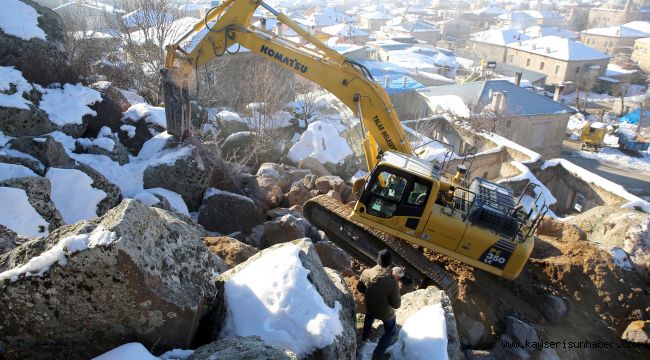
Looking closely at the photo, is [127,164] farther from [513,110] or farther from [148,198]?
[513,110]

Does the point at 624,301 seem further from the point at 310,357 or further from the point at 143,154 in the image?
the point at 143,154

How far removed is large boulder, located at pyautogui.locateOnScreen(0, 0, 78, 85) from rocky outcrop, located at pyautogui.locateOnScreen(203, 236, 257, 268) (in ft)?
28.1

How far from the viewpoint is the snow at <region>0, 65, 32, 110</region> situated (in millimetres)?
10258

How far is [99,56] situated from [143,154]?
12559mm

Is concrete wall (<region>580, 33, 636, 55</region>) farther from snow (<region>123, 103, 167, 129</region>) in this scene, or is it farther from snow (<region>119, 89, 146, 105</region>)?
snow (<region>123, 103, 167, 129</region>)

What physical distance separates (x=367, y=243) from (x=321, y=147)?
583 centimetres

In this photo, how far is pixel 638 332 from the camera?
7.98 metres

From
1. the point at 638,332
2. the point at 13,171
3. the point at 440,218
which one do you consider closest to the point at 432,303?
the point at 440,218

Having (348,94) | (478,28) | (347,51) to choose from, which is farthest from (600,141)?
(478,28)

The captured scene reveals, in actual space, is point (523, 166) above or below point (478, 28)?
above

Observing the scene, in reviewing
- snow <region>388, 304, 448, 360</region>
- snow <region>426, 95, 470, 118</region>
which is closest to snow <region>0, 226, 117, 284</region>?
snow <region>388, 304, 448, 360</region>

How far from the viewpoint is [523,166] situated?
639 inches

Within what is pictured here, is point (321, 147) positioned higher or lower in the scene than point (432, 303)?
lower

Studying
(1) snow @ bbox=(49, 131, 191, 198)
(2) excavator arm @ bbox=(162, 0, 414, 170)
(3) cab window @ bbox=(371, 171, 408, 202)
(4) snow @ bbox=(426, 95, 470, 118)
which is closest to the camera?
(3) cab window @ bbox=(371, 171, 408, 202)
